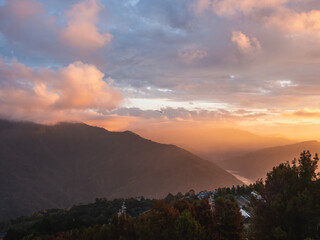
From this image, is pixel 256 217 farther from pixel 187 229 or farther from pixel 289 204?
pixel 187 229

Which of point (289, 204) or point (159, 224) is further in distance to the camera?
point (159, 224)

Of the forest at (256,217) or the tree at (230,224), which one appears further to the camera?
the tree at (230,224)

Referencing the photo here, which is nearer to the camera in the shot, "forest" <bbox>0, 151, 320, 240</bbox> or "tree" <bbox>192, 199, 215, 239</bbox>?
"forest" <bbox>0, 151, 320, 240</bbox>

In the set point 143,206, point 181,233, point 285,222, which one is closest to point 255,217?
point 285,222

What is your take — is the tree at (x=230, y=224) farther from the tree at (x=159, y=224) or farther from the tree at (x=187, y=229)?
the tree at (x=159, y=224)

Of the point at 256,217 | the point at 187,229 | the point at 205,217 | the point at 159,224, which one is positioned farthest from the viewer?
the point at 205,217

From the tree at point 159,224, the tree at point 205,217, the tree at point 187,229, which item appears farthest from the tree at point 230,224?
the tree at point 159,224

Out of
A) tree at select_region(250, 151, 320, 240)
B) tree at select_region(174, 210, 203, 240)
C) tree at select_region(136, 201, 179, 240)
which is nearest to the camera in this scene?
tree at select_region(250, 151, 320, 240)

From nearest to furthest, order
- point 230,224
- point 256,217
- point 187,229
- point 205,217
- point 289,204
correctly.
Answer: point 289,204 < point 256,217 < point 187,229 < point 230,224 < point 205,217

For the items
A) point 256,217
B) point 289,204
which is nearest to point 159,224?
point 256,217

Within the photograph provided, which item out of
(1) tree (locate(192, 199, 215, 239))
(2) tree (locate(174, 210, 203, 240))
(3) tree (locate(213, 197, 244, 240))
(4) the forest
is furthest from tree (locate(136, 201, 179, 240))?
(3) tree (locate(213, 197, 244, 240))

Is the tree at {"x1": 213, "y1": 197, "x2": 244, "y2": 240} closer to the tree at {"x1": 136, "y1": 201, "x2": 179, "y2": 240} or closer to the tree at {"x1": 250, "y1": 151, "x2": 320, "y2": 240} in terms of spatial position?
the tree at {"x1": 250, "y1": 151, "x2": 320, "y2": 240}

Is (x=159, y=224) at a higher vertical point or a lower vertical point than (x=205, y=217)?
lower

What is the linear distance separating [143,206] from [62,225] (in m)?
Answer: 71.1
